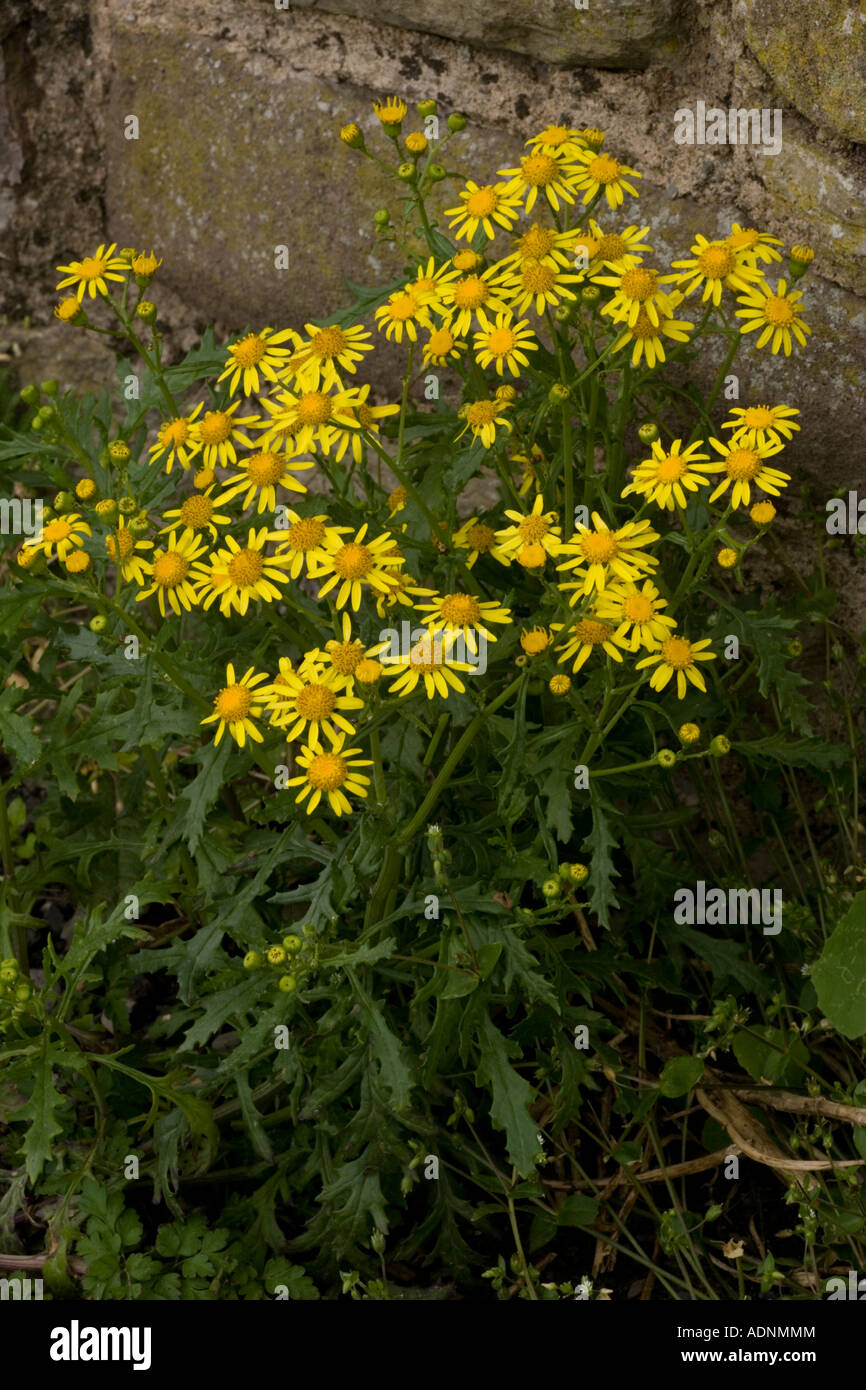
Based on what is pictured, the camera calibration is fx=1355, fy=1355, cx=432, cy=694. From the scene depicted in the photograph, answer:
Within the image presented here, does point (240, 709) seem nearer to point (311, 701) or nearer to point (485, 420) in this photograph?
point (311, 701)

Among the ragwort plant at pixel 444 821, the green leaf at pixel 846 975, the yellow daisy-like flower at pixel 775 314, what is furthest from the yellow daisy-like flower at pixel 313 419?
the green leaf at pixel 846 975

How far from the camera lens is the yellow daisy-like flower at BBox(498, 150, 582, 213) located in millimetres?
2221

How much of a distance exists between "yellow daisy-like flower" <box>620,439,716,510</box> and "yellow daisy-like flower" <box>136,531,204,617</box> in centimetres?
71

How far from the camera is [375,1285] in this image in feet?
7.36

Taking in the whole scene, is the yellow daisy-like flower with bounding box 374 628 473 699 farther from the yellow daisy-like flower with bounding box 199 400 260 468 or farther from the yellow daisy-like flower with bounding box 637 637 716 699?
the yellow daisy-like flower with bounding box 199 400 260 468

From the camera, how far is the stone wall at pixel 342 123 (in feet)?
8.17

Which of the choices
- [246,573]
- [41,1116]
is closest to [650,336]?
[246,573]

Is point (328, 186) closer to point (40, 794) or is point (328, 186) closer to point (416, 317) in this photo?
point (416, 317)

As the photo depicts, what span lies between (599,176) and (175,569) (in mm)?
948

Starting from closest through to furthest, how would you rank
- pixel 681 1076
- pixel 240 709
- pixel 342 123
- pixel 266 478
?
pixel 240 709, pixel 266 478, pixel 681 1076, pixel 342 123

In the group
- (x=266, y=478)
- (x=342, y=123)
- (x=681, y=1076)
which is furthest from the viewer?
(x=342, y=123)

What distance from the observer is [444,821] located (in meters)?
2.28

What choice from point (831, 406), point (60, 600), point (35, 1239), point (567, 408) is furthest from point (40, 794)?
point (831, 406)

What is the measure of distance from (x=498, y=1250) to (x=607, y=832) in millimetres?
928
